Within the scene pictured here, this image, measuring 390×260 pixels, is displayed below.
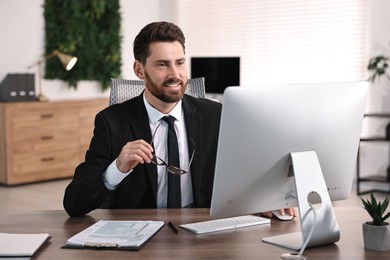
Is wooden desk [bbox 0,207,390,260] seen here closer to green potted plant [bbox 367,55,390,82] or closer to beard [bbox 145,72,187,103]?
beard [bbox 145,72,187,103]

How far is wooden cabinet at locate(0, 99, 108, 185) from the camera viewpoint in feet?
19.9

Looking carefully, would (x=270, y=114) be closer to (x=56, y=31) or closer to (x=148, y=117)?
(x=148, y=117)

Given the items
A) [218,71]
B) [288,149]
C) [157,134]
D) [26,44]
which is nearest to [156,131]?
[157,134]

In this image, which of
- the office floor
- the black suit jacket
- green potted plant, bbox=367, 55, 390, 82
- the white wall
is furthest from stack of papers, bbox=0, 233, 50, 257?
the white wall

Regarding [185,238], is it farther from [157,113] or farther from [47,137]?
[47,137]

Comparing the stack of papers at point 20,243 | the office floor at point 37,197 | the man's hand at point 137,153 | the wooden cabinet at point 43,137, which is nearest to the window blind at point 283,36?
the office floor at point 37,197

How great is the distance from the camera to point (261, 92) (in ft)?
5.24

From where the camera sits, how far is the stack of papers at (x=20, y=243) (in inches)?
62.4

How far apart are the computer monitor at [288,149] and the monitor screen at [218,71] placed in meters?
4.53

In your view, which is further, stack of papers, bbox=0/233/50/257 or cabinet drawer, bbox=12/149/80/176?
cabinet drawer, bbox=12/149/80/176

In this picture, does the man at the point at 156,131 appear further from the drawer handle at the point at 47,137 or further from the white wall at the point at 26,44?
the white wall at the point at 26,44

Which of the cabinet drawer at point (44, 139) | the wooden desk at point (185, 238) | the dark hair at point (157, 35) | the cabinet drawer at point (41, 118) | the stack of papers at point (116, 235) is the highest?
the dark hair at point (157, 35)

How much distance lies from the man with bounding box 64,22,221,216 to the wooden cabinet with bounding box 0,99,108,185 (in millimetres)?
3966

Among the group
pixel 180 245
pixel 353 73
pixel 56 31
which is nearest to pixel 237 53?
pixel 353 73
